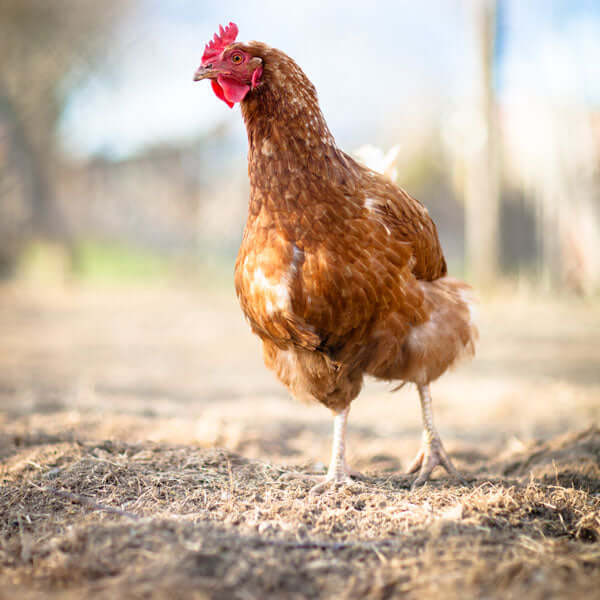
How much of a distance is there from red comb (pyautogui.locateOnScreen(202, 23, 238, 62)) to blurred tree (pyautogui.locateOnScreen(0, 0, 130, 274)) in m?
11.9

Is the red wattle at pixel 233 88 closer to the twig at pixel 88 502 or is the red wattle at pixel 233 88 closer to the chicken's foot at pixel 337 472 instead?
the chicken's foot at pixel 337 472

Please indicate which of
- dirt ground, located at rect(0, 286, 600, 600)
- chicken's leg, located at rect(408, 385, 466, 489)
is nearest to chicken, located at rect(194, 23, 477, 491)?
chicken's leg, located at rect(408, 385, 466, 489)

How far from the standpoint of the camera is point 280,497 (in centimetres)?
239

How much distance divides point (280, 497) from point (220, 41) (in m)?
2.19

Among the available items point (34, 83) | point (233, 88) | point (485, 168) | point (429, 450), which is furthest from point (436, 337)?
point (34, 83)

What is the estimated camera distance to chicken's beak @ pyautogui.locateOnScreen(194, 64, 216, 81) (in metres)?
2.54

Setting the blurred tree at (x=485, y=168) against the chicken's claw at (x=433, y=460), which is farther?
the blurred tree at (x=485, y=168)

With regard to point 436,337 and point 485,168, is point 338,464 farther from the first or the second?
point 485,168

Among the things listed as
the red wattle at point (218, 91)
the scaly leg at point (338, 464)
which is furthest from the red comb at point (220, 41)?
the scaly leg at point (338, 464)

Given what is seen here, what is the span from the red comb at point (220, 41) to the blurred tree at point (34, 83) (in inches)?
469

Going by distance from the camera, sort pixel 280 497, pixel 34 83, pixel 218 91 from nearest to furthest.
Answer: pixel 280 497 → pixel 218 91 → pixel 34 83

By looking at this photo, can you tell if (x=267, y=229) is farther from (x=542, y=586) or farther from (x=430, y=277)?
(x=542, y=586)

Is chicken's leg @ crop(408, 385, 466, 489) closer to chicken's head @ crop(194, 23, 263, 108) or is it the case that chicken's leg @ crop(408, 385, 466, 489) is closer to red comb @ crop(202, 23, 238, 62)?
chicken's head @ crop(194, 23, 263, 108)

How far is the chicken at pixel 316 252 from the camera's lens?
8.00ft
